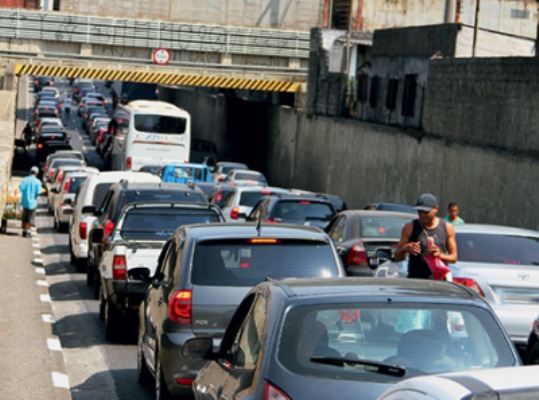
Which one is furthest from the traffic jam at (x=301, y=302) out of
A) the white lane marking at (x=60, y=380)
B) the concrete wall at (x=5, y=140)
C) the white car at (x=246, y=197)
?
the concrete wall at (x=5, y=140)

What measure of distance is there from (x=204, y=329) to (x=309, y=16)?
5186 centimetres

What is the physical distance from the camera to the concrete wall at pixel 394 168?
93.7ft

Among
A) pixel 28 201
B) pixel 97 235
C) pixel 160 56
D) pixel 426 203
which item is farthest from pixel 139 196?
pixel 160 56

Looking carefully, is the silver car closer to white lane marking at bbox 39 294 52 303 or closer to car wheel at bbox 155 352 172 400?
car wheel at bbox 155 352 172 400

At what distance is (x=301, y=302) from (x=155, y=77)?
51.4 meters

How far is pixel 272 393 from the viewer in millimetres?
6461

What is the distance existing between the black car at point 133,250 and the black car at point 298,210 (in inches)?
223

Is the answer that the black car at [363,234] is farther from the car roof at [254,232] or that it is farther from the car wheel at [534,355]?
the car roof at [254,232]

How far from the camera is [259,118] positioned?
62.3 metres

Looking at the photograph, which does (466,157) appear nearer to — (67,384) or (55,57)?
(67,384)

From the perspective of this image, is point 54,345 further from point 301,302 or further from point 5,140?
point 5,140

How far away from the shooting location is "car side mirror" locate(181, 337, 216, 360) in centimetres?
767

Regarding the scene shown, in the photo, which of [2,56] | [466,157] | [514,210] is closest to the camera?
[514,210]

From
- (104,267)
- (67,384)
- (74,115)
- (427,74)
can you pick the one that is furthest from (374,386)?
(74,115)
